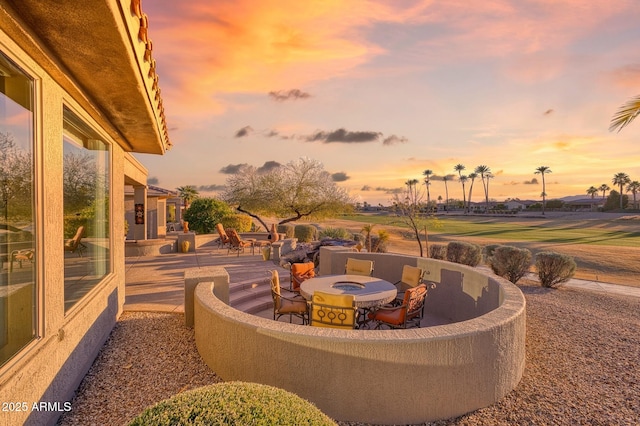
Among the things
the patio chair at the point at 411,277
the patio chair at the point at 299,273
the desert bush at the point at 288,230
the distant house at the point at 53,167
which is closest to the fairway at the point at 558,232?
the desert bush at the point at 288,230

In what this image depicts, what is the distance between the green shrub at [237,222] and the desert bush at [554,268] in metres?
18.2

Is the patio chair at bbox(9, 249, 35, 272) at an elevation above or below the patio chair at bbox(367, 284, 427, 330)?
above

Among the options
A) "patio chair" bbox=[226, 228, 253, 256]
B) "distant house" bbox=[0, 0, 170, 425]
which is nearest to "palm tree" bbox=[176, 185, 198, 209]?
"patio chair" bbox=[226, 228, 253, 256]

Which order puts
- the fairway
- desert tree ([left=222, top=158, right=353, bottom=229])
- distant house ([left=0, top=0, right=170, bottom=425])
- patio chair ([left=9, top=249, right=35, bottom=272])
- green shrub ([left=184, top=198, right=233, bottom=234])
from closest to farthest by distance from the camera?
1. distant house ([left=0, top=0, right=170, bottom=425])
2. patio chair ([left=9, top=249, right=35, bottom=272])
3. green shrub ([left=184, top=198, right=233, bottom=234])
4. desert tree ([left=222, top=158, right=353, bottom=229])
5. the fairway

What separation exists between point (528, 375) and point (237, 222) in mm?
21230

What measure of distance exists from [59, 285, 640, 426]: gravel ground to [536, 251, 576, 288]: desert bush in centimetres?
415

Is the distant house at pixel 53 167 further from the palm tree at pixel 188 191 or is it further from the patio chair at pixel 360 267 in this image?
the palm tree at pixel 188 191

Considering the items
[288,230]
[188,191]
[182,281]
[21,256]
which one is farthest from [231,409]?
[188,191]

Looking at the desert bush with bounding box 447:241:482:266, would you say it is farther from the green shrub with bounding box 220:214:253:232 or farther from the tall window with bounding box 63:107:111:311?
the green shrub with bounding box 220:214:253:232

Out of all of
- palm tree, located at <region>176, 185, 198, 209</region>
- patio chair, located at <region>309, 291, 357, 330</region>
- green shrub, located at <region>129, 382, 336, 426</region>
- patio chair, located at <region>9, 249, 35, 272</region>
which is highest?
palm tree, located at <region>176, 185, 198, 209</region>

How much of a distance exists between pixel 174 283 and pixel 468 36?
1018cm

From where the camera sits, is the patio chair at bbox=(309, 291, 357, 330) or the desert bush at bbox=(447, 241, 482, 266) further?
the desert bush at bbox=(447, 241, 482, 266)

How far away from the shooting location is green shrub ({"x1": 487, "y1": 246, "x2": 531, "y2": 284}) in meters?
12.1

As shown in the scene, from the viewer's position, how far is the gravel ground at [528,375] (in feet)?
12.5
